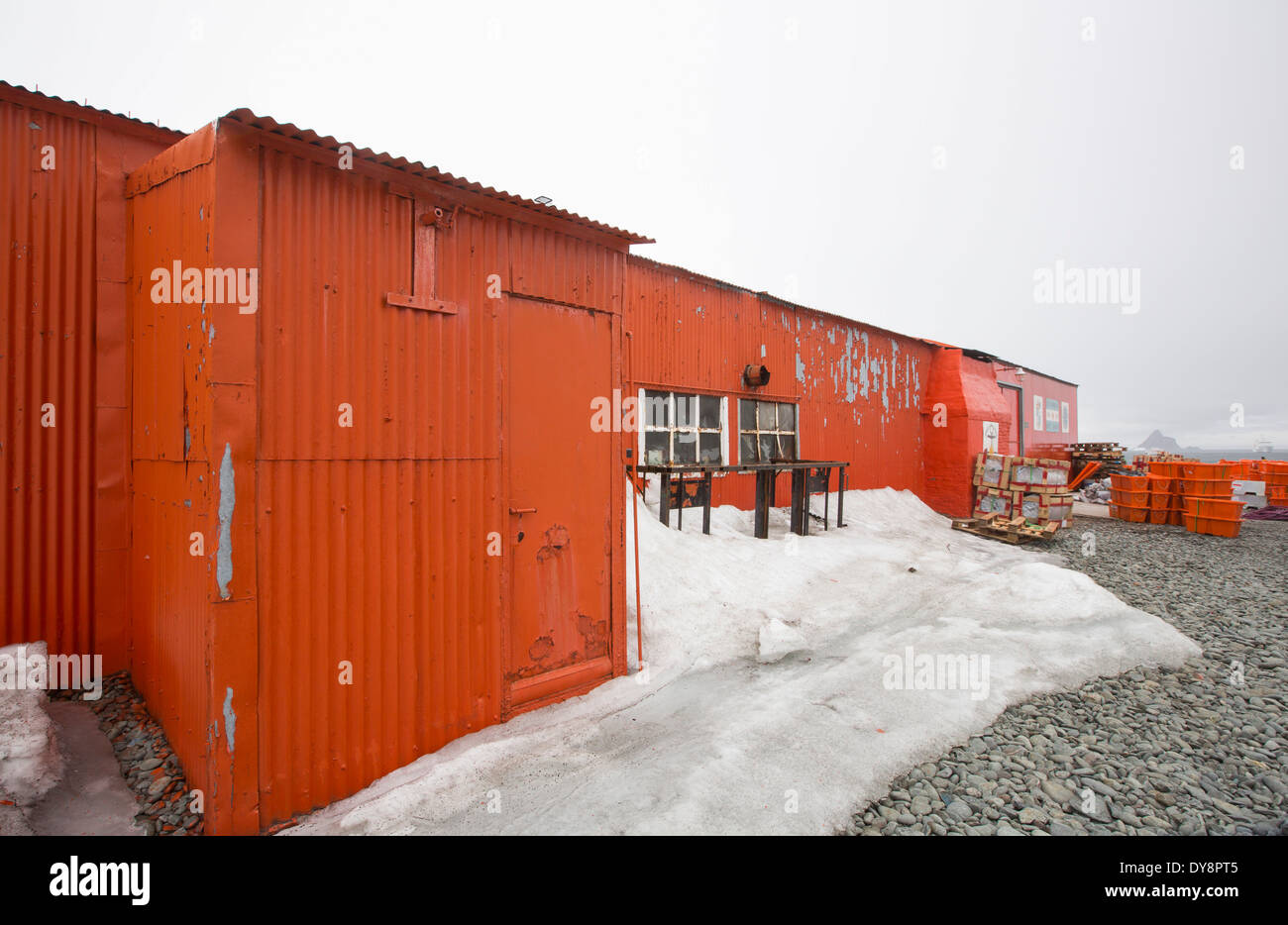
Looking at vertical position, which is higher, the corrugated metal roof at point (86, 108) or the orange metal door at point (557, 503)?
the corrugated metal roof at point (86, 108)

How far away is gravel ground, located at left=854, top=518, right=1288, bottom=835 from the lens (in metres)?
3.26

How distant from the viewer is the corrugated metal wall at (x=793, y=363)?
10219 mm

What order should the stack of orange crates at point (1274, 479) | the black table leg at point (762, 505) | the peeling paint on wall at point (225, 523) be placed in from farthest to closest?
the stack of orange crates at point (1274, 479)
the black table leg at point (762, 505)
the peeling paint on wall at point (225, 523)

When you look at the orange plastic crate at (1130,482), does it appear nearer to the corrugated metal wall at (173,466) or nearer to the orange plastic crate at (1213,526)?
the orange plastic crate at (1213,526)

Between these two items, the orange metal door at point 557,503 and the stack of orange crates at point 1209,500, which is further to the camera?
the stack of orange crates at point 1209,500

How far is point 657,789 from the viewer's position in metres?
3.34

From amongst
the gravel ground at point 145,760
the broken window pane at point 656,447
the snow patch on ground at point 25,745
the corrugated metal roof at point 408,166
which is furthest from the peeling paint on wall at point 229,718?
the broken window pane at point 656,447

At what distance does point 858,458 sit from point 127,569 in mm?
14476

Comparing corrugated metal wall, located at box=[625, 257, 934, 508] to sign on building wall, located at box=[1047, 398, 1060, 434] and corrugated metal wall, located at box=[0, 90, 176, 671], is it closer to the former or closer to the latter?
corrugated metal wall, located at box=[0, 90, 176, 671]

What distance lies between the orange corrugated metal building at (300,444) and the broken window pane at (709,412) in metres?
5.87

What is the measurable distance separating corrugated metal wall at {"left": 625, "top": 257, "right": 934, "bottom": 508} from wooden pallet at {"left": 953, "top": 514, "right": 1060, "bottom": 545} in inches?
101

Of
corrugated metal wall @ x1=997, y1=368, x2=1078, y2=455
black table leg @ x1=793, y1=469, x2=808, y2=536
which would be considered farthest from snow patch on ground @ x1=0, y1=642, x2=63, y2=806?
corrugated metal wall @ x1=997, y1=368, x2=1078, y2=455
